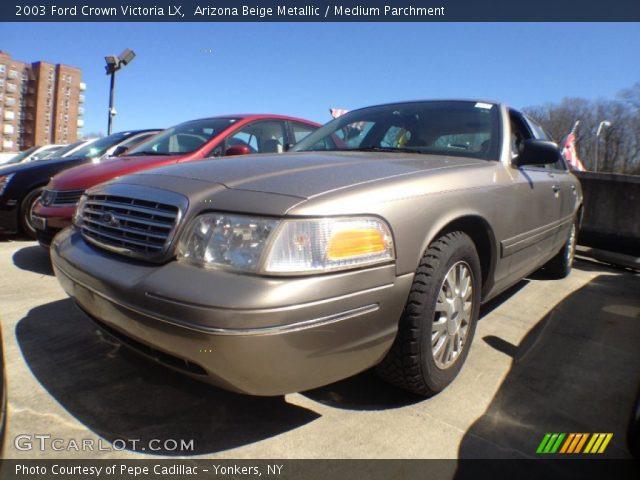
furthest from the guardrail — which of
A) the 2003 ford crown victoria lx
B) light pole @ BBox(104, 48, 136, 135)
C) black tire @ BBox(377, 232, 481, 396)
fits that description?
light pole @ BBox(104, 48, 136, 135)

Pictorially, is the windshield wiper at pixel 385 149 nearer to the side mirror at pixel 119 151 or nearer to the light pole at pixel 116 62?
the side mirror at pixel 119 151

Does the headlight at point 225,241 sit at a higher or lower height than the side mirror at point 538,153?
lower

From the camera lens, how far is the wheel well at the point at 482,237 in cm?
210

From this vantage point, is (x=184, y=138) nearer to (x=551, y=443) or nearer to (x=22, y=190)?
(x=22, y=190)

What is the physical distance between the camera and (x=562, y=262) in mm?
4262

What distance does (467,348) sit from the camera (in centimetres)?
220

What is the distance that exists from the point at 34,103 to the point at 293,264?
104939 mm

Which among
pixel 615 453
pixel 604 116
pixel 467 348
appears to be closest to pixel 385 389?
pixel 467 348

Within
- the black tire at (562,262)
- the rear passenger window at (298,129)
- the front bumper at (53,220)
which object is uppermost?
the rear passenger window at (298,129)

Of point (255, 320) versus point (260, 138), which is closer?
point (255, 320)

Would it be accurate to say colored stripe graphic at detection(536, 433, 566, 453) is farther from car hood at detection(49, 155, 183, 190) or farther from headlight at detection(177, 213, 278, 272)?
car hood at detection(49, 155, 183, 190)

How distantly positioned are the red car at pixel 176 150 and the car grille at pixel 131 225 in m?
1.56

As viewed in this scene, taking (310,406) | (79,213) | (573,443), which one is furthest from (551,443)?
(79,213)

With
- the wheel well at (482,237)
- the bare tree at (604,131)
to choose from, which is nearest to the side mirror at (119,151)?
the wheel well at (482,237)
